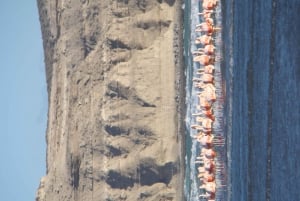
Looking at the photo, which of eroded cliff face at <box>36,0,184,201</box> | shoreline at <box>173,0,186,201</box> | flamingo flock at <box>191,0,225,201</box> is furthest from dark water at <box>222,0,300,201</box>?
eroded cliff face at <box>36,0,184,201</box>

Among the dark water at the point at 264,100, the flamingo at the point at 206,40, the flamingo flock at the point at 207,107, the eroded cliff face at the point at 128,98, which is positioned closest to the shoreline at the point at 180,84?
the eroded cliff face at the point at 128,98

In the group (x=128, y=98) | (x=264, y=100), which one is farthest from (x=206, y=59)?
(x=264, y=100)

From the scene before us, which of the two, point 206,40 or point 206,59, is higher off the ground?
point 206,40

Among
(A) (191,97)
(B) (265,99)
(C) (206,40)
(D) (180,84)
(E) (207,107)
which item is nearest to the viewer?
(B) (265,99)

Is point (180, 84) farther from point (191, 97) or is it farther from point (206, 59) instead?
point (206, 59)

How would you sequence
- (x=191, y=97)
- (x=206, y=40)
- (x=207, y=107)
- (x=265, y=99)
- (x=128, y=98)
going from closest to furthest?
1. (x=265, y=99)
2. (x=207, y=107)
3. (x=206, y=40)
4. (x=191, y=97)
5. (x=128, y=98)

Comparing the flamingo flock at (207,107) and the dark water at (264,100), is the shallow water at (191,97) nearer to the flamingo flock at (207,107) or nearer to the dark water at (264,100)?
the flamingo flock at (207,107)

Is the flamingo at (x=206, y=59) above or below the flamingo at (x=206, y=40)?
below

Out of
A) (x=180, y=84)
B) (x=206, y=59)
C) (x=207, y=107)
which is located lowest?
(x=207, y=107)
